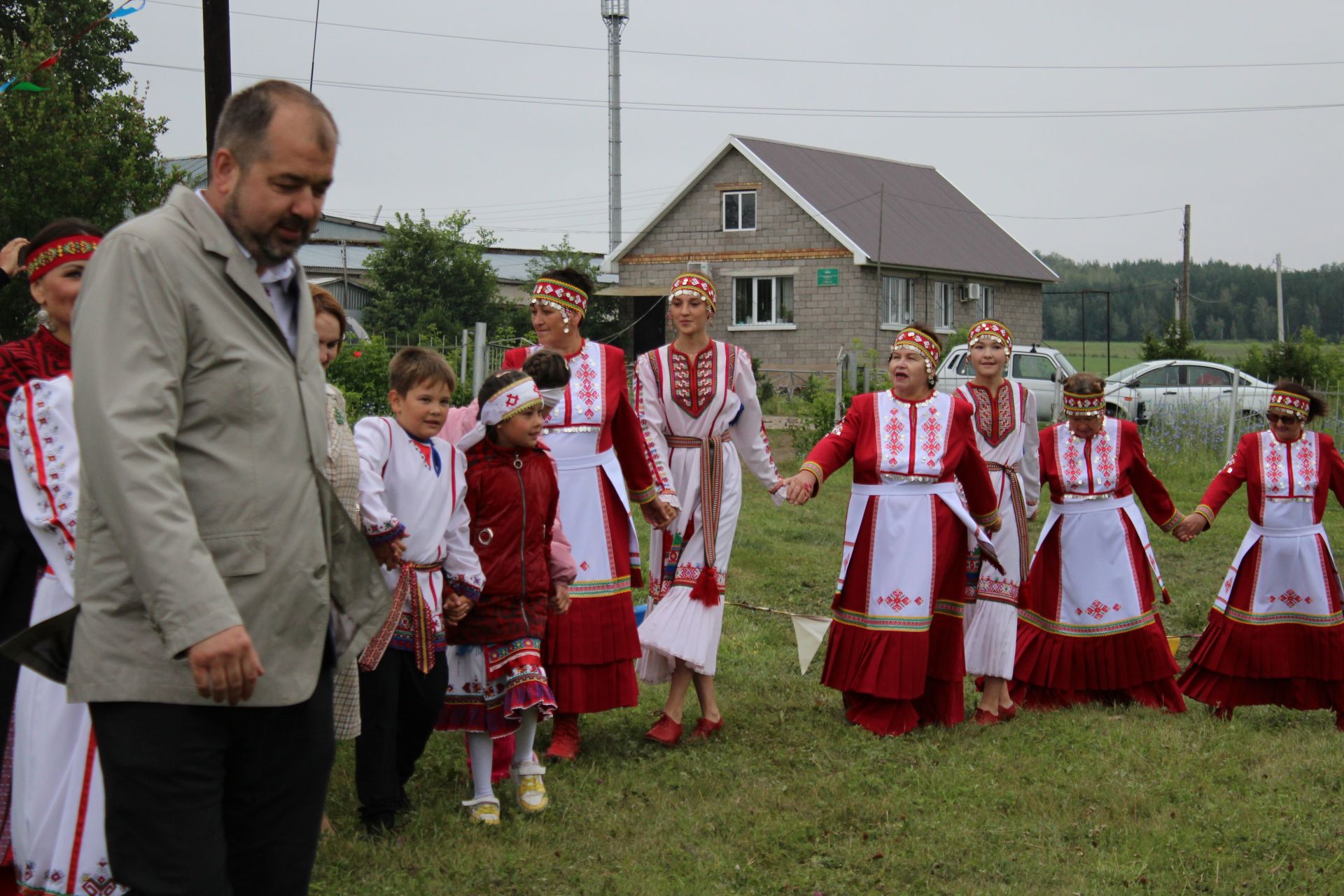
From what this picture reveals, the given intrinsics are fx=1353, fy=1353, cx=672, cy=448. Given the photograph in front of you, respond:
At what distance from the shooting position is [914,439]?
21.8 ft

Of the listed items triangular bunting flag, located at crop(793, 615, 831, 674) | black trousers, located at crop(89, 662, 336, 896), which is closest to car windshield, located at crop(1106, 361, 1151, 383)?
triangular bunting flag, located at crop(793, 615, 831, 674)

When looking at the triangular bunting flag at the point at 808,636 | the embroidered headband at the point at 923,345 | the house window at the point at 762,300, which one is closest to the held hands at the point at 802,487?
the embroidered headband at the point at 923,345

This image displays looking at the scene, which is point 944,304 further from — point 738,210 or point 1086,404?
point 1086,404

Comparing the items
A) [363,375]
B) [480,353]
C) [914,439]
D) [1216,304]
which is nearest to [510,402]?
[914,439]

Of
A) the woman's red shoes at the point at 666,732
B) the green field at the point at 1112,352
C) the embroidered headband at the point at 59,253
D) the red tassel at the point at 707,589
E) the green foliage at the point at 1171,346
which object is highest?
the green field at the point at 1112,352

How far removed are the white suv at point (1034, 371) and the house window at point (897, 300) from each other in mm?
8670

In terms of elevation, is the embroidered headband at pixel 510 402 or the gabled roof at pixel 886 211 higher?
the gabled roof at pixel 886 211

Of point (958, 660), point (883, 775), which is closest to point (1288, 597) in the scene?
point (958, 660)

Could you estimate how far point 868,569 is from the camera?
671 cm

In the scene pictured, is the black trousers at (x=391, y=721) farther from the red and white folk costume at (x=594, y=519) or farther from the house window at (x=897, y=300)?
the house window at (x=897, y=300)

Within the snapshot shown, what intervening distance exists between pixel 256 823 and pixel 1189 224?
4572 centimetres

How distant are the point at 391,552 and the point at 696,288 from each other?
278cm

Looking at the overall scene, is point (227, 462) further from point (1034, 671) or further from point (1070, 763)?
point (1034, 671)

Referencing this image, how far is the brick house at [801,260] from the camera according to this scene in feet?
105
